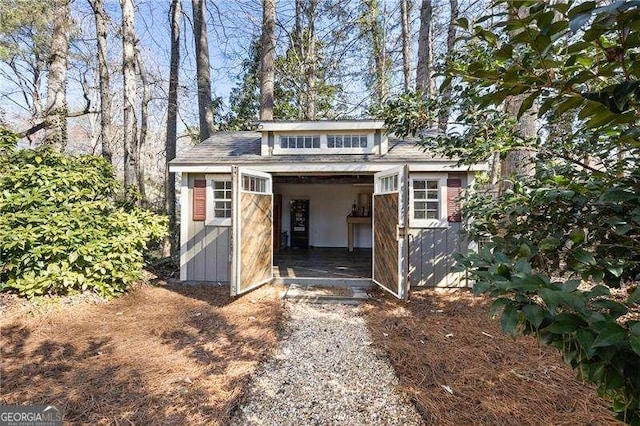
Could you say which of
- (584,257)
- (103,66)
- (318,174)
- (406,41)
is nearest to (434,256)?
(318,174)

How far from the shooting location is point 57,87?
6430 mm

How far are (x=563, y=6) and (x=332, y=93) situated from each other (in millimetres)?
13156

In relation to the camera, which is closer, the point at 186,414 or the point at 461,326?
the point at 186,414

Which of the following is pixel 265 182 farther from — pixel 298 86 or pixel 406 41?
pixel 406 41

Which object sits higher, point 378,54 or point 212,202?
point 378,54

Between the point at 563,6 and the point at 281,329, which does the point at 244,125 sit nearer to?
the point at 281,329

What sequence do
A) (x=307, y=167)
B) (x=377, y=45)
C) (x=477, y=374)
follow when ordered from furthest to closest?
1. (x=377, y=45)
2. (x=307, y=167)
3. (x=477, y=374)

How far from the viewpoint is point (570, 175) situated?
185 cm

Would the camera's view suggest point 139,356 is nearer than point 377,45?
Yes

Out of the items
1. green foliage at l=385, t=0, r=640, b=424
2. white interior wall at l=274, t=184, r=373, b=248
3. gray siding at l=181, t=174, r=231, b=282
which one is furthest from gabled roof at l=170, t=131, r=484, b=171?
green foliage at l=385, t=0, r=640, b=424

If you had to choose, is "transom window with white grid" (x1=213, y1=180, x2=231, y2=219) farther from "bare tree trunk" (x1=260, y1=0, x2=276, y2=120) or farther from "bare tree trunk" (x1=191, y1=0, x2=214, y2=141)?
"bare tree trunk" (x1=191, y1=0, x2=214, y2=141)

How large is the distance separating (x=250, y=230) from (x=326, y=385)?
Answer: 3.03 meters

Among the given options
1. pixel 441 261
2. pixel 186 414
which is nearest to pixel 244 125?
pixel 441 261

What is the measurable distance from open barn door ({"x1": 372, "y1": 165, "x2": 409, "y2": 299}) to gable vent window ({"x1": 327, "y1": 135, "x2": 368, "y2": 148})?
3.76 ft
